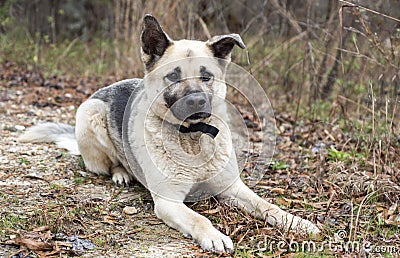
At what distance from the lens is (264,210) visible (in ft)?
11.8

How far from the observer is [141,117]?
3.97 m

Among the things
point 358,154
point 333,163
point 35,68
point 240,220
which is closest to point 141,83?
point 240,220

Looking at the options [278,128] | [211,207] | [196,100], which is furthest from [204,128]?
[278,128]

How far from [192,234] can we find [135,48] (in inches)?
224

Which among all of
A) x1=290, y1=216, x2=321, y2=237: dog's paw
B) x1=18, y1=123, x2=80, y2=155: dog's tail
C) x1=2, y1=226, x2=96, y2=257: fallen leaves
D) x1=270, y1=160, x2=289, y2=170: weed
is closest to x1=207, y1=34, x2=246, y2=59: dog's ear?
x1=290, y1=216, x2=321, y2=237: dog's paw

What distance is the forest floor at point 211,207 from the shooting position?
3.19 metres

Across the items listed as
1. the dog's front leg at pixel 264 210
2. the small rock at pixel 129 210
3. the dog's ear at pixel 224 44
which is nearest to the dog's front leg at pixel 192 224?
the small rock at pixel 129 210

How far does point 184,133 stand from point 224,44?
755 mm

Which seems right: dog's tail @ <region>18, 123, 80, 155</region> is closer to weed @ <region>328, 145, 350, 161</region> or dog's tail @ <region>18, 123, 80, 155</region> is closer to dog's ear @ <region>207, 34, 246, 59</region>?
dog's ear @ <region>207, 34, 246, 59</region>

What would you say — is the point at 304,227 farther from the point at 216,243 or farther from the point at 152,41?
the point at 152,41

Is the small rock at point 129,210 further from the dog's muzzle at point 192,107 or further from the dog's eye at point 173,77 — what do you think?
the dog's eye at point 173,77

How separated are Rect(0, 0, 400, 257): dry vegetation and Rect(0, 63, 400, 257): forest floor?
13 mm

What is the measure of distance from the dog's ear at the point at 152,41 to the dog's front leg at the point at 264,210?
118 cm

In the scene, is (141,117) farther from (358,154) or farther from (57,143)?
(358,154)
